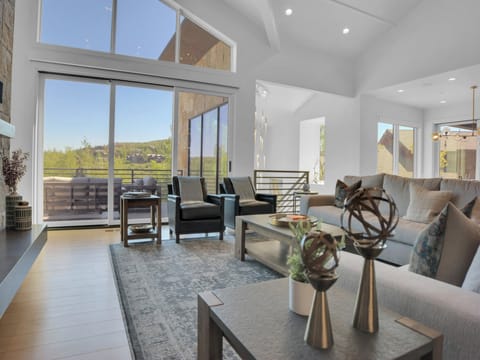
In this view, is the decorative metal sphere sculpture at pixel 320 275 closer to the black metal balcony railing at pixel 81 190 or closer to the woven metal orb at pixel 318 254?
the woven metal orb at pixel 318 254

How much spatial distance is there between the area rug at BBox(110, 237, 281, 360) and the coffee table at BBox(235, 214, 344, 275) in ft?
0.43

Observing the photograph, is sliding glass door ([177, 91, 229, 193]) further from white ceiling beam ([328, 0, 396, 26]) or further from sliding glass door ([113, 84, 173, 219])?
white ceiling beam ([328, 0, 396, 26])

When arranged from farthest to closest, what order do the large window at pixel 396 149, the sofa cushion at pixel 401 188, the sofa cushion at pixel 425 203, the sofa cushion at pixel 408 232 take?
the large window at pixel 396 149, the sofa cushion at pixel 401 188, the sofa cushion at pixel 425 203, the sofa cushion at pixel 408 232

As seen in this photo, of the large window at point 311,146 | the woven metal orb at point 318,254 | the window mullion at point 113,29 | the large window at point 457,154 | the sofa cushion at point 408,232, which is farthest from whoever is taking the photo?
the large window at point 311,146

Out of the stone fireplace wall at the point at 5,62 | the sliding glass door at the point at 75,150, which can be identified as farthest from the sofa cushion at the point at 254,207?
the stone fireplace wall at the point at 5,62

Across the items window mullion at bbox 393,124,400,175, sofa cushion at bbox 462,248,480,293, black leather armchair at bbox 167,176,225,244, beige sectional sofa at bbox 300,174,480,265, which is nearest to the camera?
sofa cushion at bbox 462,248,480,293

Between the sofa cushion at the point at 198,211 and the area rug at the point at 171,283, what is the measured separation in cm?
34

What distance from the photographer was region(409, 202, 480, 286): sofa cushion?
1.22 meters

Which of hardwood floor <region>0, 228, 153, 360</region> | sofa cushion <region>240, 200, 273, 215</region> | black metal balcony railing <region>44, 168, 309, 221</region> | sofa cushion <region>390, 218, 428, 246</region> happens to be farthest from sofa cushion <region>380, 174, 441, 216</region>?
black metal balcony railing <region>44, 168, 309, 221</region>

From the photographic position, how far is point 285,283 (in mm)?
1341

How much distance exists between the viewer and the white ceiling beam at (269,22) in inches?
193

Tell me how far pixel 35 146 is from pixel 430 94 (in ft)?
24.9

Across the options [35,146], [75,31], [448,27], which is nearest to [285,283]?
[35,146]

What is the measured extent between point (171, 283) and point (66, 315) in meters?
0.77
